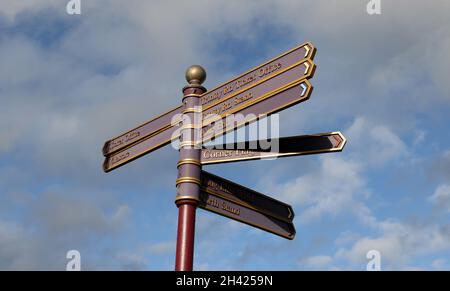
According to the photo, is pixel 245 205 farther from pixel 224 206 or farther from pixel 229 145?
pixel 229 145

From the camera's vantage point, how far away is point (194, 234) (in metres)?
9.29

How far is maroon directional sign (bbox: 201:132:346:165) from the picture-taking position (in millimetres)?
9305

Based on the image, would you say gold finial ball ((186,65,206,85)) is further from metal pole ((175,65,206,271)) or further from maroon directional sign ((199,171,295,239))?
maroon directional sign ((199,171,295,239))

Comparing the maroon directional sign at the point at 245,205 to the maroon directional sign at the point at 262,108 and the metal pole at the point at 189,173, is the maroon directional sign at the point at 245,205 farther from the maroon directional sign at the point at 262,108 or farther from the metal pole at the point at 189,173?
the maroon directional sign at the point at 262,108

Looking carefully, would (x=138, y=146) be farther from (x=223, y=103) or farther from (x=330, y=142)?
(x=330, y=142)

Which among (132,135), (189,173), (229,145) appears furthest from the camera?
(132,135)

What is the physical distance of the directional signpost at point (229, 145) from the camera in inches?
357

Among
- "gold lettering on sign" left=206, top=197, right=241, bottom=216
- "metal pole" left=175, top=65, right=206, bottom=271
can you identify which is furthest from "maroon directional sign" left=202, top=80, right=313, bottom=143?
"gold lettering on sign" left=206, top=197, right=241, bottom=216

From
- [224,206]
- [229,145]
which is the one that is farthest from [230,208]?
[229,145]

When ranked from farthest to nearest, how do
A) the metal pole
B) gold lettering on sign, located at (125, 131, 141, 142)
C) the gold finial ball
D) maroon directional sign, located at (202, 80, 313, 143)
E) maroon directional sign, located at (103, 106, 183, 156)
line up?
gold lettering on sign, located at (125, 131, 141, 142), the gold finial ball, maroon directional sign, located at (103, 106, 183, 156), the metal pole, maroon directional sign, located at (202, 80, 313, 143)

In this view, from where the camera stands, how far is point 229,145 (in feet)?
31.9

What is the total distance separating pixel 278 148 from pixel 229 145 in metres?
0.77
